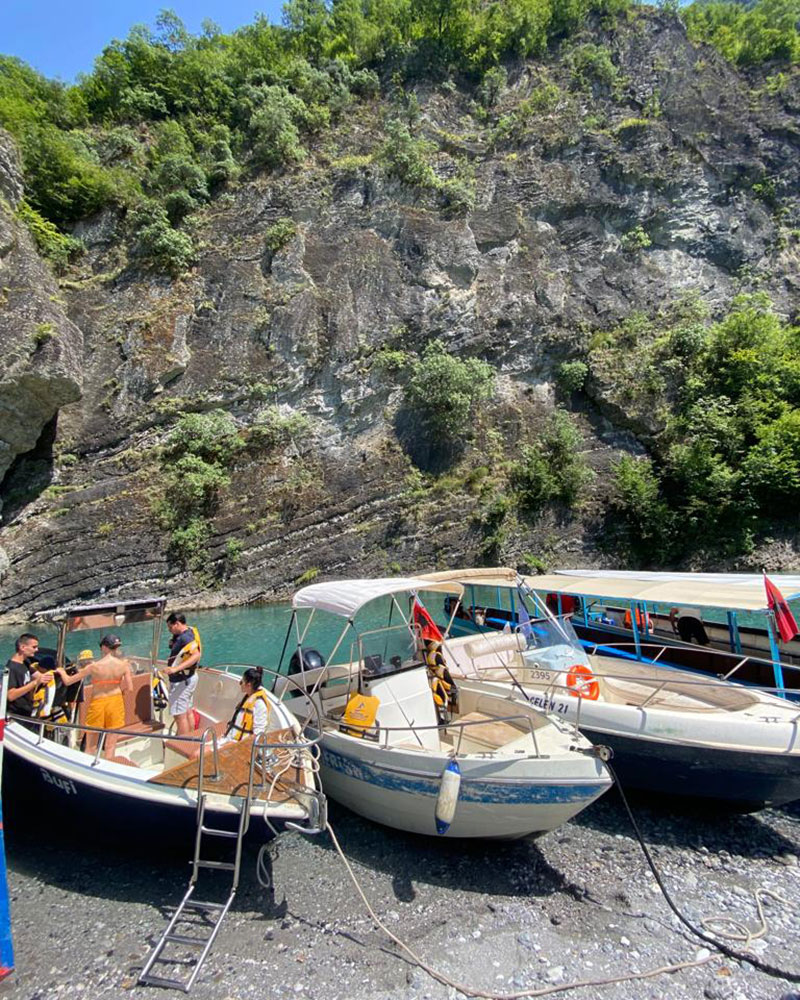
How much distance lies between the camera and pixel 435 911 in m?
5.05

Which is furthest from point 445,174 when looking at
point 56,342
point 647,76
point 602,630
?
point 602,630

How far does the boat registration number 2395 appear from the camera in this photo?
214 inches

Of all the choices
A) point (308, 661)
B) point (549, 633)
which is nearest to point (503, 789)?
point (549, 633)

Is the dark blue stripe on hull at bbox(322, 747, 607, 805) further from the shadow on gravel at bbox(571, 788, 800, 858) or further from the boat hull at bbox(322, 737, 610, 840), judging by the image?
the shadow on gravel at bbox(571, 788, 800, 858)

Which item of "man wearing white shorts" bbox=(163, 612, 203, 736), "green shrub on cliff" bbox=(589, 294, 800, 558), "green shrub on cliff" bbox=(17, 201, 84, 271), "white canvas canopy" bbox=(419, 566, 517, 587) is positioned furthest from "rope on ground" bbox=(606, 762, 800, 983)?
"green shrub on cliff" bbox=(17, 201, 84, 271)

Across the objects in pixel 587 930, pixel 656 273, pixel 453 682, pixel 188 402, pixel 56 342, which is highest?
pixel 656 273

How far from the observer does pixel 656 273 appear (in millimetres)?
32281

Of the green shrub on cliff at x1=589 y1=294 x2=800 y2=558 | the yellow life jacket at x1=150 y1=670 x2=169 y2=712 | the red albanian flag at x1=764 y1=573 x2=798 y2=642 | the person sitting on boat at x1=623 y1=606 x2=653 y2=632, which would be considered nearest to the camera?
the red albanian flag at x1=764 y1=573 x2=798 y2=642

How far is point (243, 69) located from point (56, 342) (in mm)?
26355

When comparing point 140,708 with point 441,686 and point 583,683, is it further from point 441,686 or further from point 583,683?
point 583,683

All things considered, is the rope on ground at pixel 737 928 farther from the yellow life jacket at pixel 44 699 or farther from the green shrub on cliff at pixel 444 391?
the green shrub on cliff at pixel 444 391

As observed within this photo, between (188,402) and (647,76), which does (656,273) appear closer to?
(647,76)

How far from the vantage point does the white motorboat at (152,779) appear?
5.02m

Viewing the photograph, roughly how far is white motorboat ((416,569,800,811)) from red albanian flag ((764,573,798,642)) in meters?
0.88
